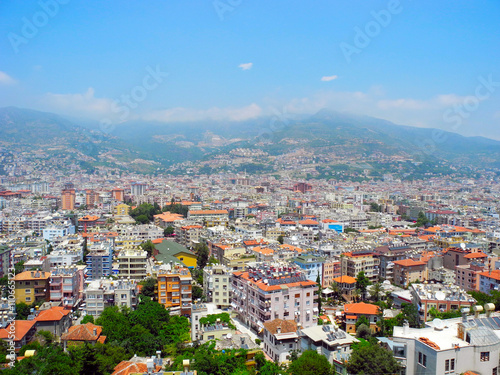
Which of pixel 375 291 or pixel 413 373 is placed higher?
pixel 413 373

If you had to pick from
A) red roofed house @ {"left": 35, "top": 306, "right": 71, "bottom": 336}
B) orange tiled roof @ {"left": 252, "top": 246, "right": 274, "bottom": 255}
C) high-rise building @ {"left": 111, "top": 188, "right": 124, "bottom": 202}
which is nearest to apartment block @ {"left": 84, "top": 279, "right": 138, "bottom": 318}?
red roofed house @ {"left": 35, "top": 306, "right": 71, "bottom": 336}

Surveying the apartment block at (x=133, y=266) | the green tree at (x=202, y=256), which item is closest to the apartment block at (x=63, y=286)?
the apartment block at (x=133, y=266)

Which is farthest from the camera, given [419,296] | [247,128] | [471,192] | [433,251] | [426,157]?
[247,128]

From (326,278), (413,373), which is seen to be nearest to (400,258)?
(326,278)

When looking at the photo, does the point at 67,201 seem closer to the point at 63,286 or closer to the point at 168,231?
the point at 168,231

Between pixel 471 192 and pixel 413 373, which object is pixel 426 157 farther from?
pixel 413 373

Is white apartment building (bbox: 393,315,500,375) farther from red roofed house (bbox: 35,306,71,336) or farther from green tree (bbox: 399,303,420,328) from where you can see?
red roofed house (bbox: 35,306,71,336)

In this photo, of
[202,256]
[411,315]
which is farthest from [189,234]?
[411,315]
